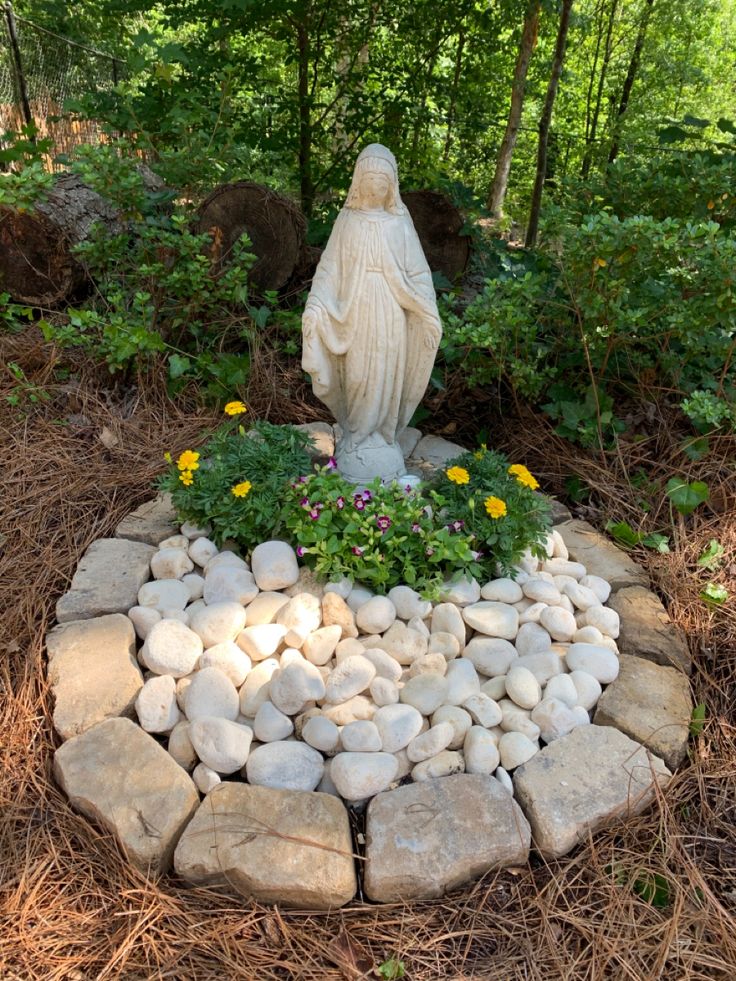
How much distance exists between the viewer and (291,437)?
293 cm

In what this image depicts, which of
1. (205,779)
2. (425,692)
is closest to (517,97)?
(425,692)

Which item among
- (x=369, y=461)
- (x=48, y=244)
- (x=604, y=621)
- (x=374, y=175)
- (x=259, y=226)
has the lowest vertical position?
(x=604, y=621)

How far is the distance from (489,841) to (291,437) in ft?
5.52

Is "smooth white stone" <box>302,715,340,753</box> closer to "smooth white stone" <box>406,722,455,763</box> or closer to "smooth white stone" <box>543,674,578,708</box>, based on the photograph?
"smooth white stone" <box>406,722,455,763</box>

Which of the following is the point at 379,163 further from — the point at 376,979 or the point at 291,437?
the point at 376,979

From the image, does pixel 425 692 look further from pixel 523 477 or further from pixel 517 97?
pixel 517 97

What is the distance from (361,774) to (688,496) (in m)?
1.83

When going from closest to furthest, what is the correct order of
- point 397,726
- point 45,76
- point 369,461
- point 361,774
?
point 361,774, point 397,726, point 369,461, point 45,76

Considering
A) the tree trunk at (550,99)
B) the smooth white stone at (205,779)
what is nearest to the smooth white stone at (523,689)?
the smooth white stone at (205,779)

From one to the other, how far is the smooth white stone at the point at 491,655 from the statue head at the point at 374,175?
5.12 feet

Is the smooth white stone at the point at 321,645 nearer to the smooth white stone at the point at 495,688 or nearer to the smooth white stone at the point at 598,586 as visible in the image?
the smooth white stone at the point at 495,688

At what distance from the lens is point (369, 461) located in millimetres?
2932

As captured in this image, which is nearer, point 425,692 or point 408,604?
point 425,692

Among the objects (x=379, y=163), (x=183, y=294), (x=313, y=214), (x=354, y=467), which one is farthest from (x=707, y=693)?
(x=313, y=214)
